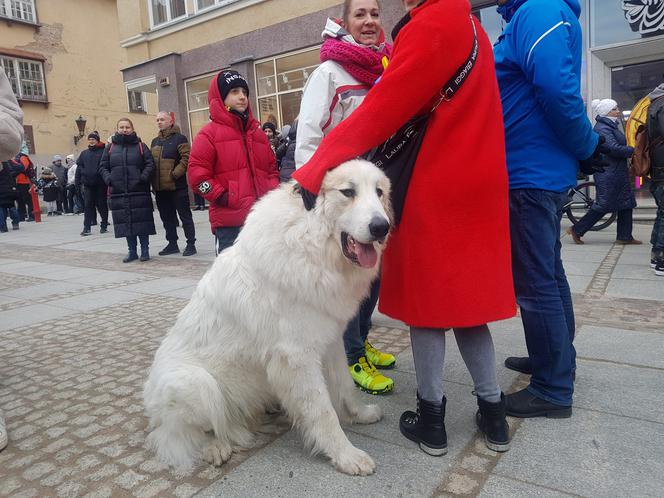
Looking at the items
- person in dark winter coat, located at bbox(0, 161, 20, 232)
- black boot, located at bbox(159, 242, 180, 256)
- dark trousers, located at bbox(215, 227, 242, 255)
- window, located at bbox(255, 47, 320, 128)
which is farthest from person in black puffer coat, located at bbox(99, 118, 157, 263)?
window, located at bbox(255, 47, 320, 128)

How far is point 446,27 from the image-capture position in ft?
6.48

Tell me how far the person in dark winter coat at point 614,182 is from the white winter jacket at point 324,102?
5765mm

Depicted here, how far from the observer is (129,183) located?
7.77m

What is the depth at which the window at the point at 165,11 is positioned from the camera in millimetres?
15453

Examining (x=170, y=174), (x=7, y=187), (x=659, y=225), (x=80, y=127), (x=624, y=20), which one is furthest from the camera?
(x=80, y=127)

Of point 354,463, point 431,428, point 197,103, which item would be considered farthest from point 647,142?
point 197,103

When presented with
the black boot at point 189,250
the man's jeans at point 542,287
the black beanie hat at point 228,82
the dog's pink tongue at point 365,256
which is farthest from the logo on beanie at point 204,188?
the black boot at point 189,250

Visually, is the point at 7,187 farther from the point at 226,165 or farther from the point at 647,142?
the point at 647,142

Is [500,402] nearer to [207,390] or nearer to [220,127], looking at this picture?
[207,390]

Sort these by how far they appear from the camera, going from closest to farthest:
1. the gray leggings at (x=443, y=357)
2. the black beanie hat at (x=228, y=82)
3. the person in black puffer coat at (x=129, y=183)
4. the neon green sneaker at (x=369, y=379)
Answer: the gray leggings at (x=443, y=357) → the neon green sneaker at (x=369, y=379) → the black beanie hat at (x=228, y=82) → the person in black puffer coat at (x=129, y=183)

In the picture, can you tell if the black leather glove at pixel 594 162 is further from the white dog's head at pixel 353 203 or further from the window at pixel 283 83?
the window at pixel 283 83

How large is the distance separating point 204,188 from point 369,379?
2.56 meters

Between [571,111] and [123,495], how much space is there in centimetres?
275

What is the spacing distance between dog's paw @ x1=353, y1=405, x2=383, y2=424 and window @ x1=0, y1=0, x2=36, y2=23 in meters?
28.5
